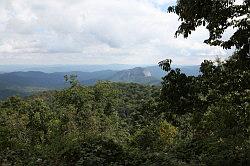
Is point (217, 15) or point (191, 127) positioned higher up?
point (217, 15)

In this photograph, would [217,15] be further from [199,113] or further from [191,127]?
[191,127]

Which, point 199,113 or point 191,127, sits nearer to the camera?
point 199,113

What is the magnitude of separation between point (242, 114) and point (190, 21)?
4767 millimetres

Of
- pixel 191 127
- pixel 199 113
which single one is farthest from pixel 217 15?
pixel 191 127

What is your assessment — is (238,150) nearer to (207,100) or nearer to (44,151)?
(207,100)

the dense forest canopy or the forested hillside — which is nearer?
the dense forest canopy

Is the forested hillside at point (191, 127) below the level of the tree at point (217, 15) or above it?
below

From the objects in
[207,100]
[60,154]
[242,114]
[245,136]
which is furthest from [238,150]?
[60,154]

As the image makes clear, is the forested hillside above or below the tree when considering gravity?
below

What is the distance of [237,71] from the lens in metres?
12.7

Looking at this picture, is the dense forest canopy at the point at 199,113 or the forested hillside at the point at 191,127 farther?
the forested hillside at the point at 191,127

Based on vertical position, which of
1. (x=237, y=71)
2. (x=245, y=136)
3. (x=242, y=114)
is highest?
(x=237, y=71)

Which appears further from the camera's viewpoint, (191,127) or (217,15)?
(191,127)

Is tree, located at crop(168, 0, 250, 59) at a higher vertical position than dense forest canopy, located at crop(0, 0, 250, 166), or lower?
higher
